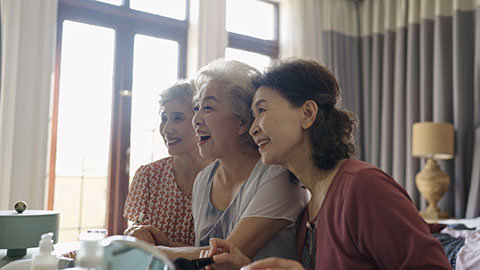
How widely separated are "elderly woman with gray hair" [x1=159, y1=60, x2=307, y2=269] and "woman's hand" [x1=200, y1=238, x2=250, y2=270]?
142mm

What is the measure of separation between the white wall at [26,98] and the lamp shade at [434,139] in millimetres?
3184

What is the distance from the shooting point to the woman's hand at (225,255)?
106cm

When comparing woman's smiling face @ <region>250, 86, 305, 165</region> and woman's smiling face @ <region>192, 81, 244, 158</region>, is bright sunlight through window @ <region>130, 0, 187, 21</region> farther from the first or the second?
woman's smiling face @ <region>250, 86, 305, 165</region>

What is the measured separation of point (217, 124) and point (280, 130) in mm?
301

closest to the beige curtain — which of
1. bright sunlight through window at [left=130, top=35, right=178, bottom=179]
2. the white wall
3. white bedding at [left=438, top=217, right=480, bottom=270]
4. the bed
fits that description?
bright sunlight through window at [left=130, top=35, right=178, bottom=179]

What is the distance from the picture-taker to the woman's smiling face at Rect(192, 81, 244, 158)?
58.3 inches

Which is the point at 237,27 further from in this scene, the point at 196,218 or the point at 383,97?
the point at 196,218

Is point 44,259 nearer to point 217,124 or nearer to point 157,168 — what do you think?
point 217,124

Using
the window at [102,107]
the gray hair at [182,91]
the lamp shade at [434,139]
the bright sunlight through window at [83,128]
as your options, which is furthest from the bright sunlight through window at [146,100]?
the lamp shade at [434,139]

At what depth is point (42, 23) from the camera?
11.6 ft

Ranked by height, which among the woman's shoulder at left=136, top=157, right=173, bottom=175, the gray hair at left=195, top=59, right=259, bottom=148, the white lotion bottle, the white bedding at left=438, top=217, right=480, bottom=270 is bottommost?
the white bedding at left=438, top=217, right=480, bottom=270

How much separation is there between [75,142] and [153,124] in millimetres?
695

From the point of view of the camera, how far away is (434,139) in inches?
163

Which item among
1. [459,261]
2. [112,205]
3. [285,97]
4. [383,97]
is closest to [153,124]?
[112,205]
